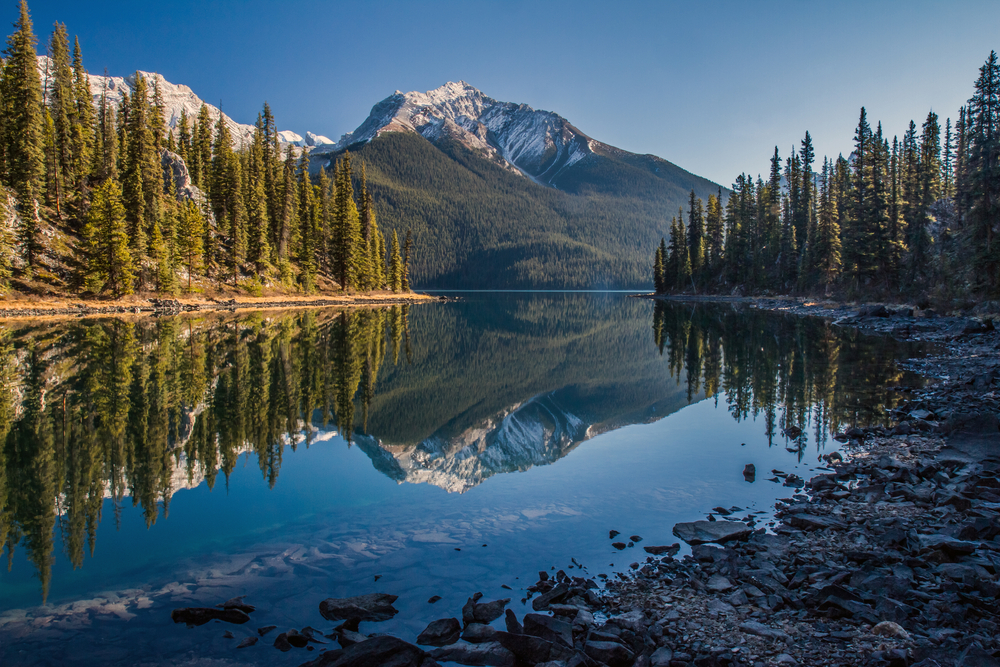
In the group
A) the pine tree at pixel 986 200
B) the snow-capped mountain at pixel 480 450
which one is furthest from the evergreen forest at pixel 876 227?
the snow-capped mountain at pixel 480 450

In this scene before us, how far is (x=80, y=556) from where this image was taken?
6938 millimetres

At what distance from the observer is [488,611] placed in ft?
19.1

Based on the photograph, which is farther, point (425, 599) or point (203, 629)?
point (425, 599)

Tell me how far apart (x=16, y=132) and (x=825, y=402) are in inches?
2497

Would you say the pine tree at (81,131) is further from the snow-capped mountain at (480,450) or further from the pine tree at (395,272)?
the snow-capped mountain at (480,450)

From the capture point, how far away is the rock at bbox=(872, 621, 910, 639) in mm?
4766

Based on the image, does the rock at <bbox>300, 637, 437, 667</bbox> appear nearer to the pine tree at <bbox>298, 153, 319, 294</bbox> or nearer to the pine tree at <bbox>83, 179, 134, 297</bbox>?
the pine tree at <bbox>83, 179, 134, 297</bbox>

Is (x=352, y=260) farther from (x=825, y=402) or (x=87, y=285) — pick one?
(x=825, y=402)

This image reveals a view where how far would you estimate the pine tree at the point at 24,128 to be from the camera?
44.0 m

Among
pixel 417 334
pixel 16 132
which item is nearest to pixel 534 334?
pixel 417 334

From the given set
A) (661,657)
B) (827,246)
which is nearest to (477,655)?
(661,657)

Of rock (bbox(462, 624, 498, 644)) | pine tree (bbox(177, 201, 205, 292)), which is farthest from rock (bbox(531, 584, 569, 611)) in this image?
pine tree (bbox(177, 201, 205, 292))

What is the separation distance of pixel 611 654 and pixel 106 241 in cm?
5527

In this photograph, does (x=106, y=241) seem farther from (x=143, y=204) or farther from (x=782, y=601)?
(x=782, y=601)
